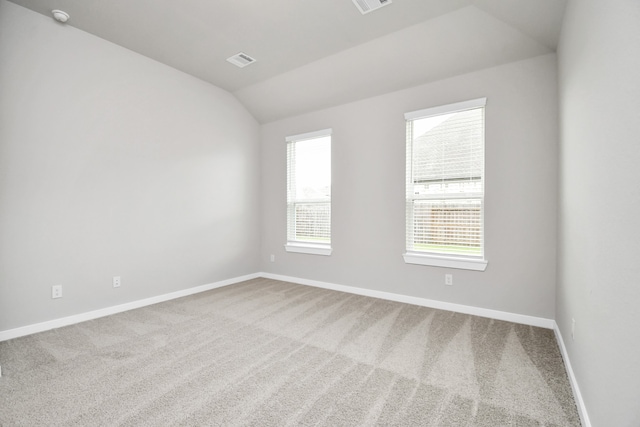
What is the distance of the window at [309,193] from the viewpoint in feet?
14.2

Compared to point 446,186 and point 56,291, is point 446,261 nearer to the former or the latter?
point 446,186

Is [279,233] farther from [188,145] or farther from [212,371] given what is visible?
[212,371]

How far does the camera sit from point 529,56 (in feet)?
9.10

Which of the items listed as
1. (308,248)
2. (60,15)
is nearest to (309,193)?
(308,248)

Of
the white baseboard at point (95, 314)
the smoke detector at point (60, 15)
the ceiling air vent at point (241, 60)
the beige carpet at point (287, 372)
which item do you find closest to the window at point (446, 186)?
the beige carpet at point (287, 372)

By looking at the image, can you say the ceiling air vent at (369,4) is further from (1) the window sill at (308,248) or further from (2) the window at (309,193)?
(1) the window sill at (308,248)

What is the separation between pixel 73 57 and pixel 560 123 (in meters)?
4.73

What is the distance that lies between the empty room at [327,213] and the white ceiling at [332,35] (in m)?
0.02

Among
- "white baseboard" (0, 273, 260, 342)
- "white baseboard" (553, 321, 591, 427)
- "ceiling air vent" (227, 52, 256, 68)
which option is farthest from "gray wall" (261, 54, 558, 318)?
"white baseboard" (0, 273, 260, 342)

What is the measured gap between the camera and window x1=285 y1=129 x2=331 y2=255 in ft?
14.2

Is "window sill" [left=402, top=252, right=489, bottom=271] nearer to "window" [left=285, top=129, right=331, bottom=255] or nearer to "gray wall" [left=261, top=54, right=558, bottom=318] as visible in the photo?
"gray wall" [left=261, top=54, right=558, bottom=318]

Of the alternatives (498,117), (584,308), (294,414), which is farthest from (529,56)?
(294,414)

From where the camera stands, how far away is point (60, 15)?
267 cm

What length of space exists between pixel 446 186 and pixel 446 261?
871mm
